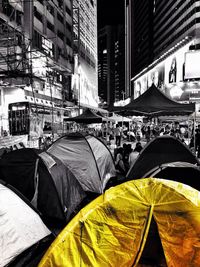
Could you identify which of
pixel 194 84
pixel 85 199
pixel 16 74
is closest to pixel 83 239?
pixel 85 199

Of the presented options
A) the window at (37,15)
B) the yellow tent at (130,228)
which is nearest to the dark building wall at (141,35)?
the window at (37,15)

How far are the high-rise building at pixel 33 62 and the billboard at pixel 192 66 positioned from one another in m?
14.2

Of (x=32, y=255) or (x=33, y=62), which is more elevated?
(x=33, y=62)

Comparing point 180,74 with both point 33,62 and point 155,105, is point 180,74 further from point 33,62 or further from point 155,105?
point 155,105

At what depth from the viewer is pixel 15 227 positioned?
385cm

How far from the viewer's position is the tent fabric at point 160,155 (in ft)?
21.9

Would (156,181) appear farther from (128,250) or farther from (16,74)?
(16,74)

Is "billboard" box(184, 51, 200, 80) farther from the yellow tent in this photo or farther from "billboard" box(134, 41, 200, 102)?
the yellow tent

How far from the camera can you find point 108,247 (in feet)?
11.4

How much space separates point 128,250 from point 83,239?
65 cm

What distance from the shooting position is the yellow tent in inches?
130

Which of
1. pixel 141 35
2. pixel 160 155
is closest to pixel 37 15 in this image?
pixel 160 155

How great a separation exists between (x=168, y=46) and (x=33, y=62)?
65185 mm

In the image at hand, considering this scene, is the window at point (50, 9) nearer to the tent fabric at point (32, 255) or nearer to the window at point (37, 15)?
the window at point (37, 15)
